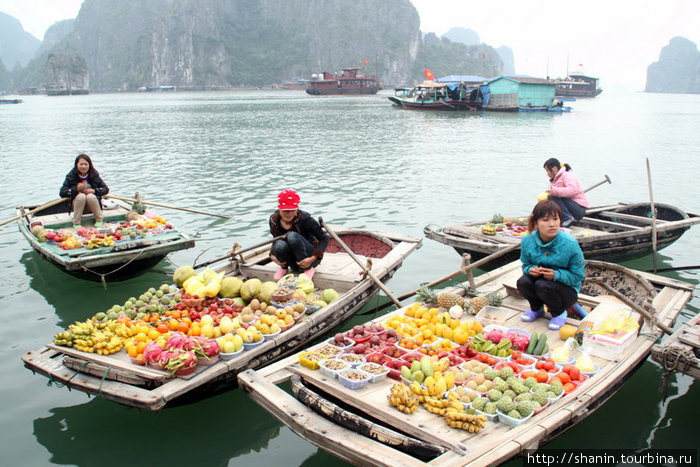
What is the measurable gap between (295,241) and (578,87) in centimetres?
9268

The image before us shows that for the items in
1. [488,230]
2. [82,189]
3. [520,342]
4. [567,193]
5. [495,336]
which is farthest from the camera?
[82,189]

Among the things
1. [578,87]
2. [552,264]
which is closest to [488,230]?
[552,264]

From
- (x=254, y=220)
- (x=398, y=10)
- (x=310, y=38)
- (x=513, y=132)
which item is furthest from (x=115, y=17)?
(x=254, y=220)

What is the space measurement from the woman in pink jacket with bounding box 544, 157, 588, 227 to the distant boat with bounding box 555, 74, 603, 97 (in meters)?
78.7

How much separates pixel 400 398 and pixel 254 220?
28.9ft

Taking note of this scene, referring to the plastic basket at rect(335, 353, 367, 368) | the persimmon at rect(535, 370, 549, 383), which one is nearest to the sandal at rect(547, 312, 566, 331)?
the persimmon at rect(535, 370, 549, 383)

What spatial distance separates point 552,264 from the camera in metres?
5.05

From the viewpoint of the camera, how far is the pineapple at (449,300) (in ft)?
18.2

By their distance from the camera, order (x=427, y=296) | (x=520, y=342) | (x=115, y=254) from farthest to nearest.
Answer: (x=115, y=254) < (x=427, y=296) < (x=520, y=342)

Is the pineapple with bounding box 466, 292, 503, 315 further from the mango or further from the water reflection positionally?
the mango

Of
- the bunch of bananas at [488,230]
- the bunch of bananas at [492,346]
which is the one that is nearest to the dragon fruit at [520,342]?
the bunch of bananas at [492,346]

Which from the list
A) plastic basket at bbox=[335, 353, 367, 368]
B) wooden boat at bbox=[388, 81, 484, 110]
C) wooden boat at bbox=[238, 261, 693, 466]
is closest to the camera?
wooden boat at bbox=[238, 261, 693, 466]

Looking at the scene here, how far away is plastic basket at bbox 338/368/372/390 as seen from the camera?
396 centimetres

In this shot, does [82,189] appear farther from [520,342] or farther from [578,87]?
[578,87]
